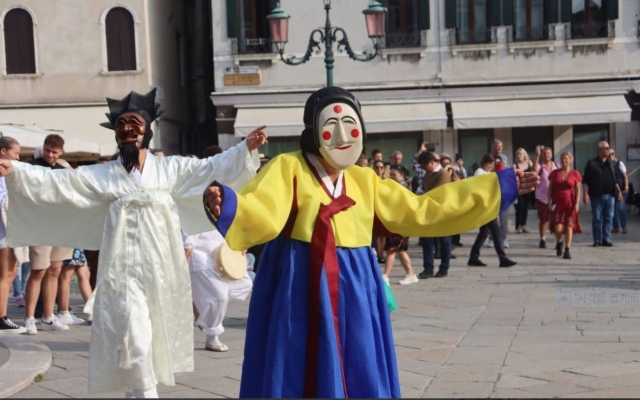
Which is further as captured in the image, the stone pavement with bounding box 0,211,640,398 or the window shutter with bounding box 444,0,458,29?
the window shutter with bounding box 444,0,458,29

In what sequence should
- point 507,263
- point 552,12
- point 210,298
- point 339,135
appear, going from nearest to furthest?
1. point 339,135
2. point 210,298
3. point 507,263
4. point 552,12

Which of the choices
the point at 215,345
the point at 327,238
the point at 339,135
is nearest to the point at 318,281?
the point at 327,238

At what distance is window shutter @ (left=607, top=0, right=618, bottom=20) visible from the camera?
25578 mm

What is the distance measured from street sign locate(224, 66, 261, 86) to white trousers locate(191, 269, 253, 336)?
17973 millimetres

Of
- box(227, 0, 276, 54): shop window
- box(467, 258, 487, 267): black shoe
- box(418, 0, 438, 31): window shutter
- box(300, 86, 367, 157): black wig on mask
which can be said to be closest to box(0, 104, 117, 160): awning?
box(227, 0, 276, 54): shop window

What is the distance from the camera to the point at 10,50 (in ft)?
86.7

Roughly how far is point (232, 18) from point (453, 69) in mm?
5460

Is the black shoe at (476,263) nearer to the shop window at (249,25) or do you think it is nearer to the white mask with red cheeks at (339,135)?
the white mask with red cheeks at (339,135)

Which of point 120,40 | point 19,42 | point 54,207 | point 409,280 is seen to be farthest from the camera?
point 120,40

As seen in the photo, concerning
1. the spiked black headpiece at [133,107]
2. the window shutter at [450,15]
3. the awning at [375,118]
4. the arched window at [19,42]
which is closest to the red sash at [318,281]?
A: the spiked black headpiece at [133,107]

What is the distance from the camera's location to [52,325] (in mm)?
9906

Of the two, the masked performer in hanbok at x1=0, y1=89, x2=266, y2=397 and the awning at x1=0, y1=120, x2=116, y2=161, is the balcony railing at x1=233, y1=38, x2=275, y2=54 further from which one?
the masked performer in hanbok at x1=0, y1=89, x2=266, y2=397

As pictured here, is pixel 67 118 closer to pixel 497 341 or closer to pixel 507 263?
→ pixel 507 263

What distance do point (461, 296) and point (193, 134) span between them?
20.3 metres
